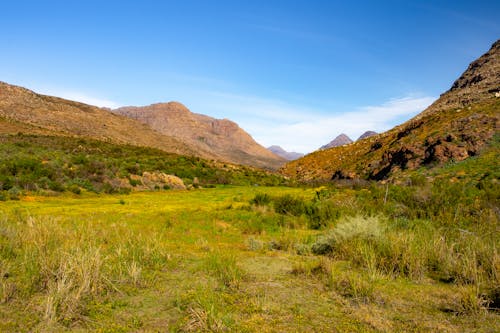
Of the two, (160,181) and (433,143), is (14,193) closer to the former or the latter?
(160,181)

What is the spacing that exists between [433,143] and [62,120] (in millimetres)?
67555

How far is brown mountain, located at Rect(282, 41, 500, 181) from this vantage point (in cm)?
3050

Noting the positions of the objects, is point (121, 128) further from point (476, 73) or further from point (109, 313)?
point (109, 313)

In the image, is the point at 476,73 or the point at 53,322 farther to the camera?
the point at 476,73

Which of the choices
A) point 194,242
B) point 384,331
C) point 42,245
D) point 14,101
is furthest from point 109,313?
point 14,101

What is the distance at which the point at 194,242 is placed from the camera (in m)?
11.1

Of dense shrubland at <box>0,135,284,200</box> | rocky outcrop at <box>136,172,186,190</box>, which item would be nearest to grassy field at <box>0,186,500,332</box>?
dense shrubland at <box>0,135,284,200</box>

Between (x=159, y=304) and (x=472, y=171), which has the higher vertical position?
(x=472, y=171)

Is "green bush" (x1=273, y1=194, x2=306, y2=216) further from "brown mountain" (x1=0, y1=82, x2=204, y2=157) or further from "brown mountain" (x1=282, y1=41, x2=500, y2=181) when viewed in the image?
"brown mountain" (x1=0, y1=82, x2=204, y2=157)

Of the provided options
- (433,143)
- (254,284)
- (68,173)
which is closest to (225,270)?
(254,284)

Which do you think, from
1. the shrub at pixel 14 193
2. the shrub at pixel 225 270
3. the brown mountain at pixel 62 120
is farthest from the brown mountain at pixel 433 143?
the brown mountain at pixel 62 120

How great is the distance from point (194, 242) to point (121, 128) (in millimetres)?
82450

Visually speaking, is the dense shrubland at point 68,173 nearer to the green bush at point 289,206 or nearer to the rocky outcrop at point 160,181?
the rocky outcrop at point 160,181

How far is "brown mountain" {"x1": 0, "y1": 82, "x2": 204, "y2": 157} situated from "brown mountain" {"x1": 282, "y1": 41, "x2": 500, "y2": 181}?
40.1 meters
